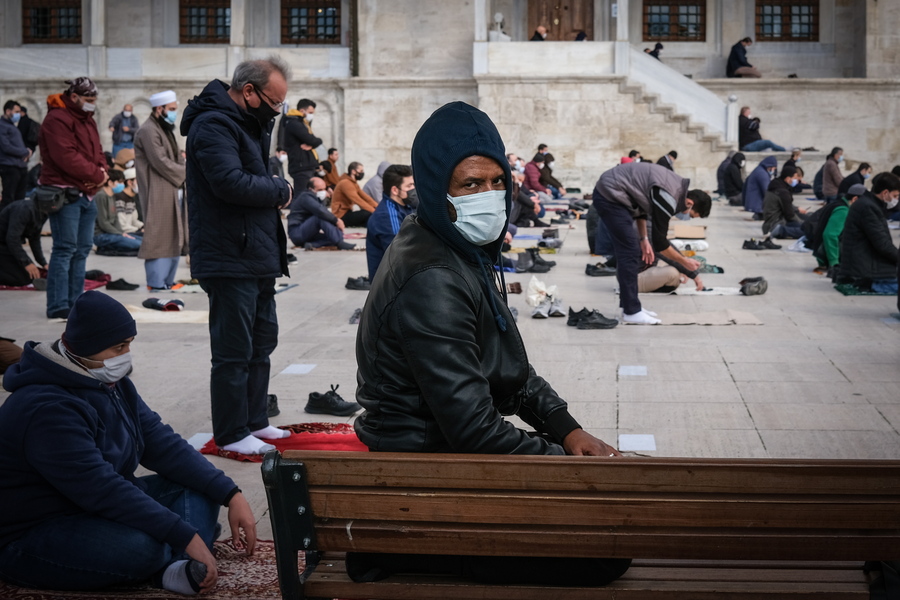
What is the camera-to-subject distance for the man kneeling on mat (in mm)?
3232

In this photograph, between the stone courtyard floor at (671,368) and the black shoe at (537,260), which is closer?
the stone courtyard floor at (671,368)

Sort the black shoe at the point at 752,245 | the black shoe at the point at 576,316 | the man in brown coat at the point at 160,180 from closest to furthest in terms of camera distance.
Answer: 1. the black shoe at the point at 576,316
2. the man in brown coat at the point at 160,180
3. the black shoe at the point at 752,245

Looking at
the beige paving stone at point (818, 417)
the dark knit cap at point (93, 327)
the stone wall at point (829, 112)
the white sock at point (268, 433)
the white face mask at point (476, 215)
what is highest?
the stone wall at point (829, 112)

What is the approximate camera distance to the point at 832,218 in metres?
11.9

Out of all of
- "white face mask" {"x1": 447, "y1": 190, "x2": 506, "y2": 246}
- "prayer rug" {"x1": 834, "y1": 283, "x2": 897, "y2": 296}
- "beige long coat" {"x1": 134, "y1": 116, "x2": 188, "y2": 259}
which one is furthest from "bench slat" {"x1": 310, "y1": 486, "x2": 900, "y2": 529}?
"prayer rug" {"x1": 834, "y1": 283, "x2": 897, "y2": 296}

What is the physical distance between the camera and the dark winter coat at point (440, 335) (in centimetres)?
266

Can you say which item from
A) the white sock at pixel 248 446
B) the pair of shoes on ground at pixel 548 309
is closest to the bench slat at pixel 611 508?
the white sock at pixel 248 446

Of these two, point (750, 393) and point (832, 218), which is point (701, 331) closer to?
point (750, 393)

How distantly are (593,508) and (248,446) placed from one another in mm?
2880

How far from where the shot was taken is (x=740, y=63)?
2950 cm

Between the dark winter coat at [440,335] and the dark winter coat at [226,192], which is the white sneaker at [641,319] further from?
the dark winter coat at [440,335]

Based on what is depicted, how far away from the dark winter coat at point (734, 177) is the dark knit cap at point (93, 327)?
21.6 m

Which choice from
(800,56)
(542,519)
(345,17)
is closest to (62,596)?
(542,519)

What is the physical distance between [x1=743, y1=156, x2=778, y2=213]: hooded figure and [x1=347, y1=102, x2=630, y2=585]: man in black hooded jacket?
1804cm
